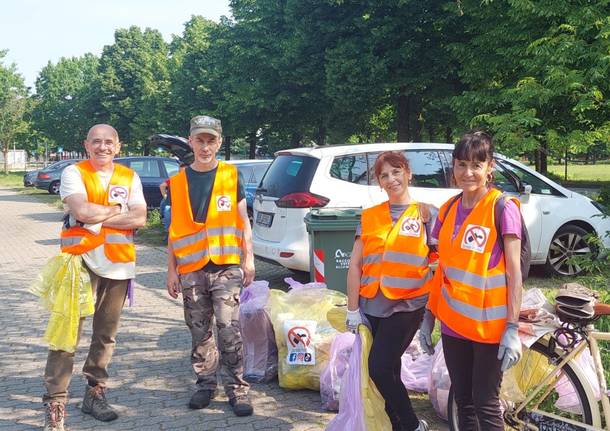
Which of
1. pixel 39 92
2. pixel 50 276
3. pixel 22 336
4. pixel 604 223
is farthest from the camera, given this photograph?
pixel 39 92

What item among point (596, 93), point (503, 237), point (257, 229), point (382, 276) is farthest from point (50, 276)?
point (596, 93)

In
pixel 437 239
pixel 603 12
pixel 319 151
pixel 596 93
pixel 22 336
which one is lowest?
pixel 22 336

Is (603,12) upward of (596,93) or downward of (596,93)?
upward

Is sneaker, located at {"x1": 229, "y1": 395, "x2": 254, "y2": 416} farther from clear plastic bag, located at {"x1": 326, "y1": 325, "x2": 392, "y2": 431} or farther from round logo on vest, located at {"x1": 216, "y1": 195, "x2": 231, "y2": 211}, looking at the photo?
round logo on vest, located at {"x1": 216, "y1": 195, "x2": 231, "y2": 211}

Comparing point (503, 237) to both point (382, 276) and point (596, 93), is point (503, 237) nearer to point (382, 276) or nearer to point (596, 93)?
point (382, 276)

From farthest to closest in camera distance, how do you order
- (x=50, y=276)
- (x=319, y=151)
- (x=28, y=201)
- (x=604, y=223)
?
1. (x=28, y=201)
2. (x=604, y=223)
3. (x=319, y=151)
4. (x=50, y=276)

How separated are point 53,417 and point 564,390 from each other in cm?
298

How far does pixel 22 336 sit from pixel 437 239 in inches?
185

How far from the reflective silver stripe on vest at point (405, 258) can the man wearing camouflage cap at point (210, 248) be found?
4.01ft

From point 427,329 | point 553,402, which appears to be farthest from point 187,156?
point 553,402

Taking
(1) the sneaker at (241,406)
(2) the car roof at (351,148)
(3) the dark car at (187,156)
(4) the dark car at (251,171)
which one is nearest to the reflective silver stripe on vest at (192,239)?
(1) the sneaker at (241,406)

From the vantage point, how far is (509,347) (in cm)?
270

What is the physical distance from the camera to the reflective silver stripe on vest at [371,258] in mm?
3342

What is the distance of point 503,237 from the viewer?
275 cm
